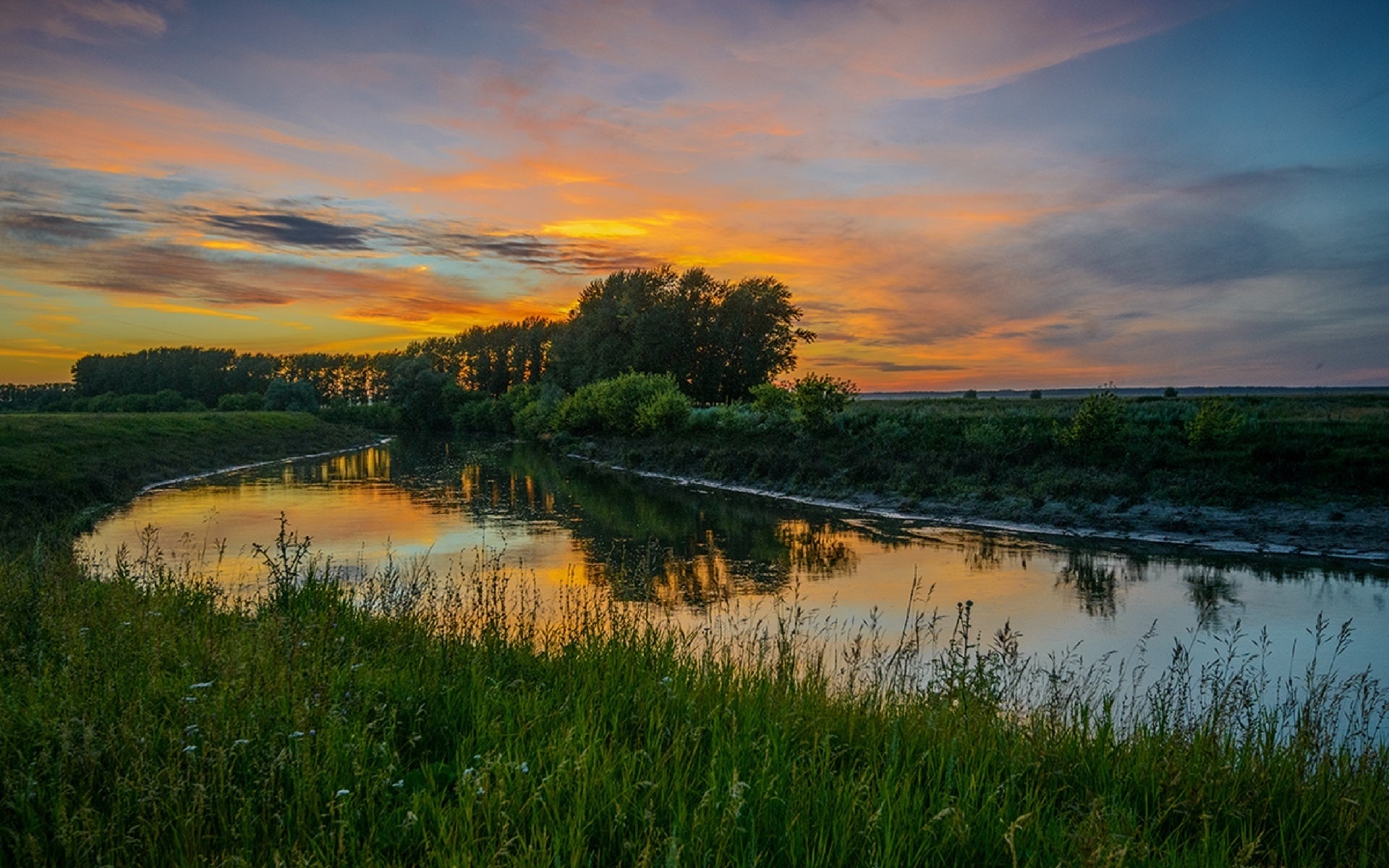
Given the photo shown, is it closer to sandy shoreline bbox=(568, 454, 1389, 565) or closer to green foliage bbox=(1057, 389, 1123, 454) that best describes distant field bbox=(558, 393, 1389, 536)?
green foliage bbox=(1057, 389, 1123, 454)

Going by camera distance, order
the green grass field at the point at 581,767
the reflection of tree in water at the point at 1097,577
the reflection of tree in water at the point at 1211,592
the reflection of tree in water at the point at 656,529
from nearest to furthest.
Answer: the green grass field at the point at 581,767
the reflection of tree in water at the point at 1211,592
the reflection of tree in water at the point at 1097,577
the reflection of tree in water at the point at 656,529

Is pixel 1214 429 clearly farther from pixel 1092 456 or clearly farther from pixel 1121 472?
pixel 1092 456

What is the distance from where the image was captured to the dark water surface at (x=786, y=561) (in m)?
13.9

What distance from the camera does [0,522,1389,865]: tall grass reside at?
3.58 meters

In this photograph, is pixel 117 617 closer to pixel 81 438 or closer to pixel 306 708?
pixel 306 708

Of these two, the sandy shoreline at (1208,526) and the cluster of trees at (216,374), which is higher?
the cluster of trees at (216,374)

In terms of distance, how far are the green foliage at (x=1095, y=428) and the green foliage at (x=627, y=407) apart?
2546 centimetres

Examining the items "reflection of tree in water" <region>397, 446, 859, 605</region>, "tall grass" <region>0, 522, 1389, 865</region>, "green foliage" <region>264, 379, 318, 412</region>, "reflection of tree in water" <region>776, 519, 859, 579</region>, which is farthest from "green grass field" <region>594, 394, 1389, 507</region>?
"green foliage" <region>264, 379, 318, 412</region>

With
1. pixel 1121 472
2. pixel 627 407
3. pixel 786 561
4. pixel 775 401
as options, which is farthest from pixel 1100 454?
pixel 627 407

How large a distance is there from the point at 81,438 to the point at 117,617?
124 ft

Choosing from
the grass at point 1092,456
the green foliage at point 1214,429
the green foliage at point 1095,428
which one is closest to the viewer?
the grass at point 1092,456

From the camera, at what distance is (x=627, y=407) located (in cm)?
5694

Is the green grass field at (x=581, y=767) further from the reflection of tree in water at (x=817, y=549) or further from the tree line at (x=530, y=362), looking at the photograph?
the tree line at (x=530, y=362)

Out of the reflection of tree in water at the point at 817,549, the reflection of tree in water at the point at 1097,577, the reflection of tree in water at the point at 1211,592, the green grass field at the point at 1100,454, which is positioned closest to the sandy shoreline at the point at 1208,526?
the green grass field at the point at 1100,454
